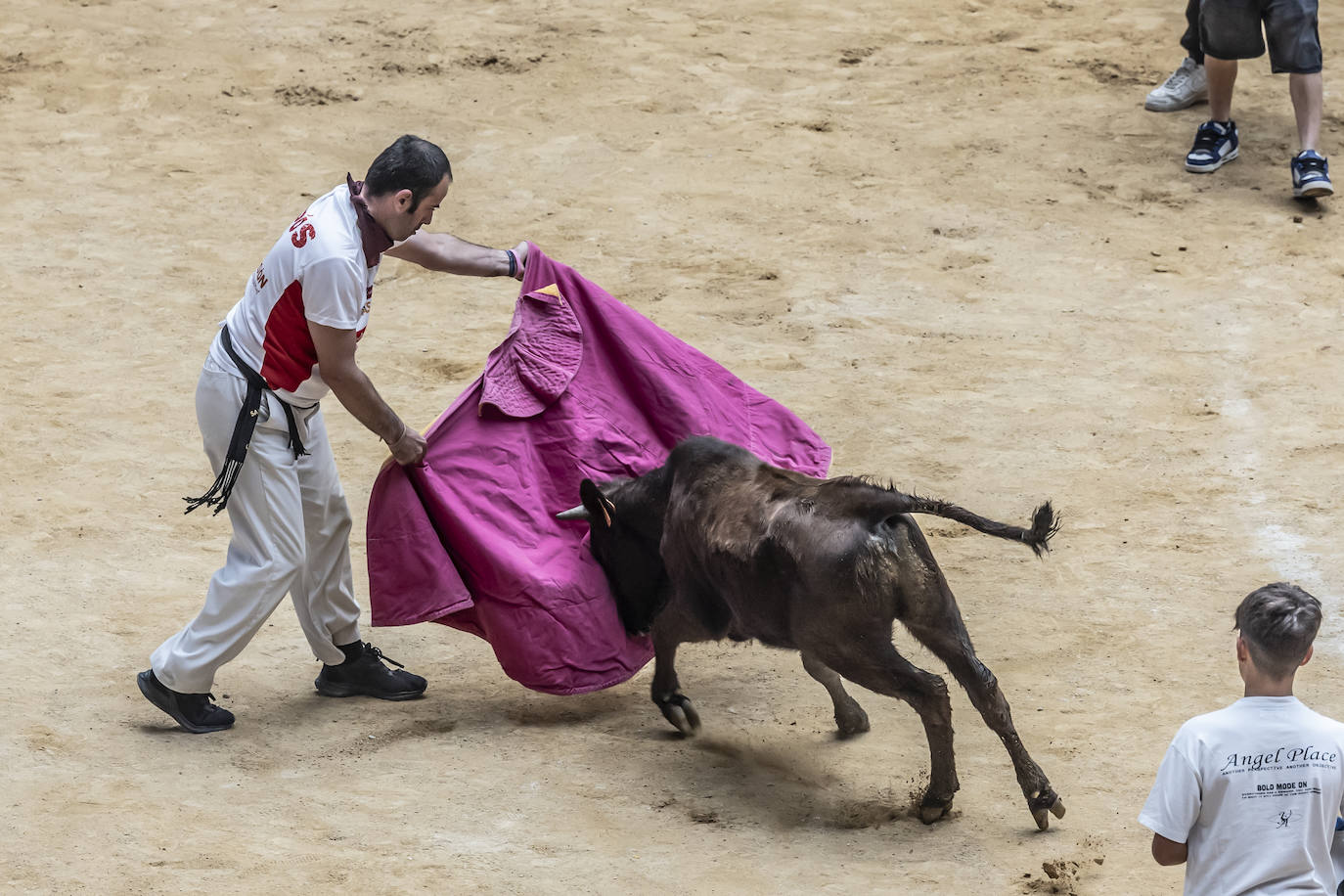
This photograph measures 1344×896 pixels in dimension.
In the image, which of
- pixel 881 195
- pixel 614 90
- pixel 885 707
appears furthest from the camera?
pixel 614 90

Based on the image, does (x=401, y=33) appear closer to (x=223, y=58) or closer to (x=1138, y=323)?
(x=223, y=58)

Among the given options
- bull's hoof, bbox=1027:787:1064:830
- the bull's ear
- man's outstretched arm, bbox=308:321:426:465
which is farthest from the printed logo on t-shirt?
man's outstretched arm, bbox=308:321:426:465

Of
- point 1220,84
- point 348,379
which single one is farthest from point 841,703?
point 1220,84

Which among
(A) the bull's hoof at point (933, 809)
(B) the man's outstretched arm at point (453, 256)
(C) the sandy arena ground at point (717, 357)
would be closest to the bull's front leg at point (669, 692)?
(C) the sandy arena ground at point (717, 357)

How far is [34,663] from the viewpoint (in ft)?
17.0

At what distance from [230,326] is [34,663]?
139 cm

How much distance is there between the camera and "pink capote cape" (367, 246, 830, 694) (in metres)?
5.00

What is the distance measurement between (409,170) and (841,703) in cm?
205

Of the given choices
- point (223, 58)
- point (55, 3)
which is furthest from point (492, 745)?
point (55, 3)

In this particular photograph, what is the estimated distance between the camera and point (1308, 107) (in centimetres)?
917

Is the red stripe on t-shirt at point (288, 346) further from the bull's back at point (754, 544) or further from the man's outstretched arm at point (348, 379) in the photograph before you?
the bull's back at point (754, 544)

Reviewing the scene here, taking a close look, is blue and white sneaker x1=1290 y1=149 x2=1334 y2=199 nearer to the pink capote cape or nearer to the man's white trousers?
the pink capote cape

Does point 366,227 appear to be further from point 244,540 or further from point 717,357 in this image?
point 717,357

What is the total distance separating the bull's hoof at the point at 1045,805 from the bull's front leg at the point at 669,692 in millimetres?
1149
